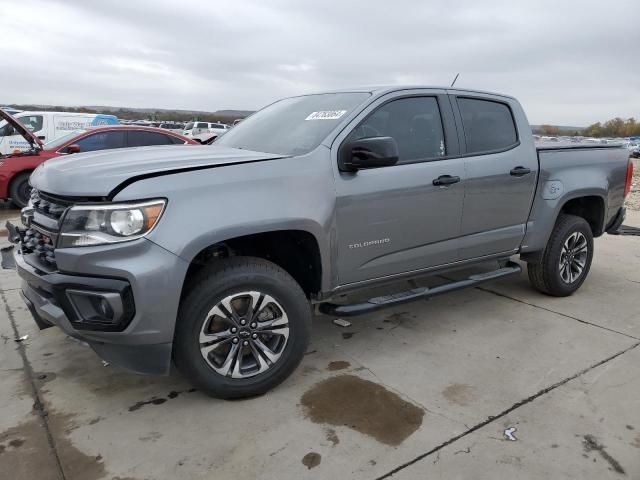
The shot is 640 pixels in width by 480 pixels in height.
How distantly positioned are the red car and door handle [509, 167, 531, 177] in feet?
21.0

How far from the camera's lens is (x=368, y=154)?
307 centimetres

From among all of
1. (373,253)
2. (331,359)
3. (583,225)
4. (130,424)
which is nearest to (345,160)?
(373,253)

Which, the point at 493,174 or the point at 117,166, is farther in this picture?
the point at 493,174

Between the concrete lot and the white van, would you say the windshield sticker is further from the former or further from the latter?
the white van

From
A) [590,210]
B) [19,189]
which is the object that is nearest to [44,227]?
[590,210]

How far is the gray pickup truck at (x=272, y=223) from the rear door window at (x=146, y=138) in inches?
228

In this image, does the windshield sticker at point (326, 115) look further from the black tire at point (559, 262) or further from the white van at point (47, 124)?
the white van at point (47, 124)

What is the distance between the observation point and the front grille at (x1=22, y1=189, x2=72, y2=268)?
2.69 meters

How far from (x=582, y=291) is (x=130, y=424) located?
437 cm

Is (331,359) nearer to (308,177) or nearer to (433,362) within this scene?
(433,362)

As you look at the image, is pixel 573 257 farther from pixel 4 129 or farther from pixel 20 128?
pixel 4 129

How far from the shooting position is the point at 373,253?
340 centimetres

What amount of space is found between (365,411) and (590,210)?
135 inches

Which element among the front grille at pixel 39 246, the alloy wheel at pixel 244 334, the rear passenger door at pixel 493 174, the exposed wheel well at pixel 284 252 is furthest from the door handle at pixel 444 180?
the front grille at pixel 39 246
